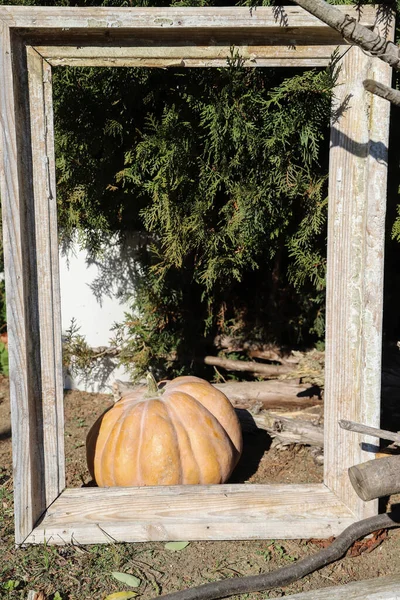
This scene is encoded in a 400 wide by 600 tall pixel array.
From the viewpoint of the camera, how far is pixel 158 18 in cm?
259

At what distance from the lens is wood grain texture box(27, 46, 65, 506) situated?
2734mm

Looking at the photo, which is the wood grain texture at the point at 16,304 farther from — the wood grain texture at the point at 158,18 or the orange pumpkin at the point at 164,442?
the orange pumpkin at the point at 164,442

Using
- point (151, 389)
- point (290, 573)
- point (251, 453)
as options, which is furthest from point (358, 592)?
point (251, 453)

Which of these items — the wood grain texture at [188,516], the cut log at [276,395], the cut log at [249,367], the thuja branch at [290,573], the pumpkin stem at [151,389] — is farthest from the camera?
the cut log at [249,367]

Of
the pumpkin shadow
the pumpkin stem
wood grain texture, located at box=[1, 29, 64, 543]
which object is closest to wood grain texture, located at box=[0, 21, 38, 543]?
wood grain texture, located at box=[1, 29, 64, 543]

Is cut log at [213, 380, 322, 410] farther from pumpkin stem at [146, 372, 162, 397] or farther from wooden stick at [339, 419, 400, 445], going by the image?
wooden stick at [339, 419, 400, 445]

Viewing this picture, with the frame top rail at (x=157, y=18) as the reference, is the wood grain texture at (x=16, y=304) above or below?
below

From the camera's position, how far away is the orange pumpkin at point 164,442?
121 inches

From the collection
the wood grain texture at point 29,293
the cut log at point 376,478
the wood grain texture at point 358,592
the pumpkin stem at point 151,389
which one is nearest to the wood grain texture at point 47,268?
the wood grain texture at point 29,293

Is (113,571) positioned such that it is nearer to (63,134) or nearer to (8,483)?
(8,483)

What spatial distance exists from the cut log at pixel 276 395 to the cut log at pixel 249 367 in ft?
1.30

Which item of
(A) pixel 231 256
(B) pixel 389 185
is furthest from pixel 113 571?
(B) pixel 389 185

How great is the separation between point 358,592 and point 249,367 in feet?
7.60

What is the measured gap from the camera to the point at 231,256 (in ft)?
12.3
